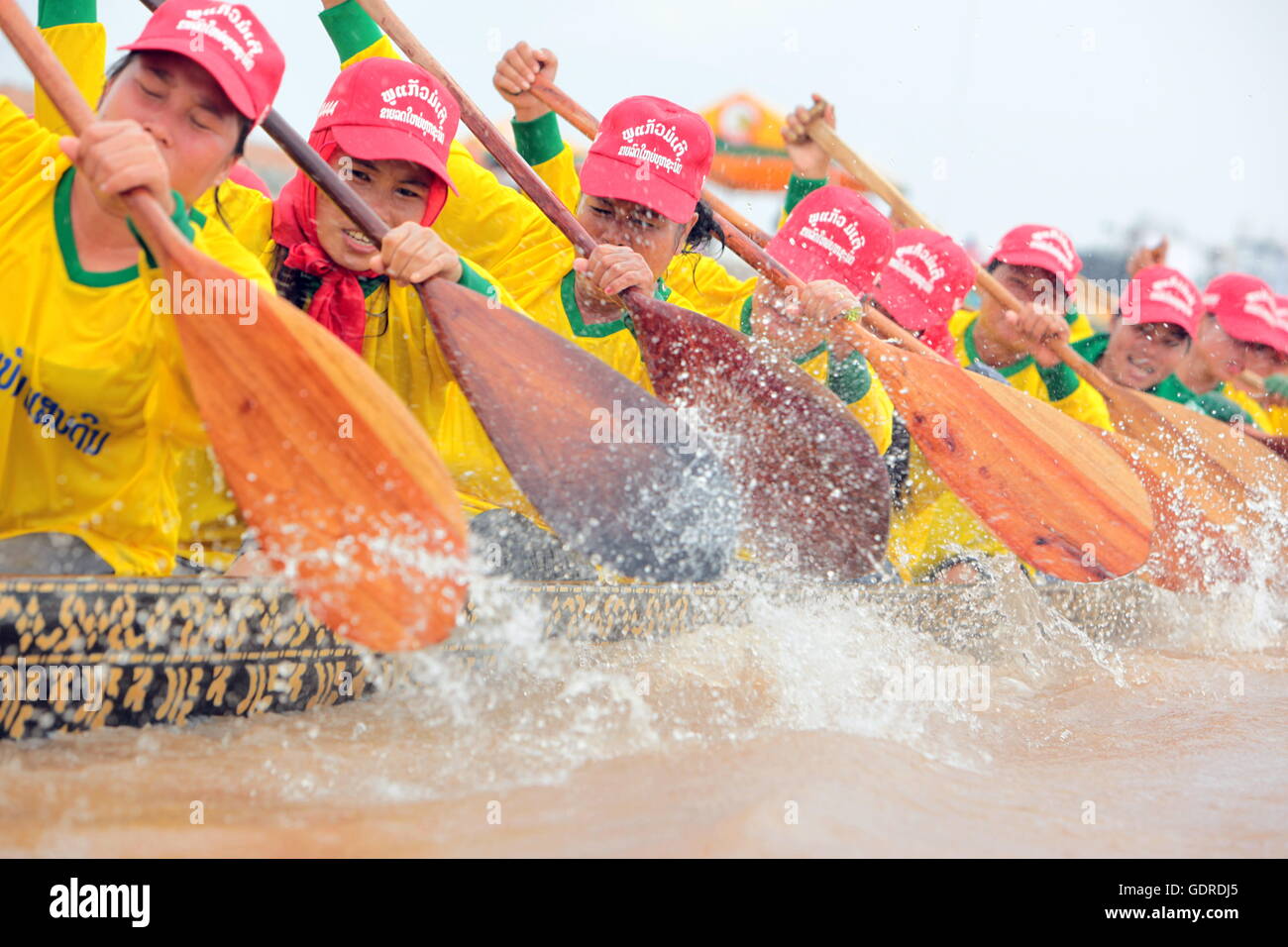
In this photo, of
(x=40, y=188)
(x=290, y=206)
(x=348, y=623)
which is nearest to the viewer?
(x=348, y=623)

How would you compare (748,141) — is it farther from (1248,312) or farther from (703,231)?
(703,231)

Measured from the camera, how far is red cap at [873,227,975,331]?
447 cm

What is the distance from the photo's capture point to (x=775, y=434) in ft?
10.1

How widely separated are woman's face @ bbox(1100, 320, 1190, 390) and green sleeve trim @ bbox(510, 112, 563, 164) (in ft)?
10.3

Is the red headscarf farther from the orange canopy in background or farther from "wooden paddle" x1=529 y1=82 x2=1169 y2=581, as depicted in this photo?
the orange canopy in background

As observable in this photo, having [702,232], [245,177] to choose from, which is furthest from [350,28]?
[702,232]

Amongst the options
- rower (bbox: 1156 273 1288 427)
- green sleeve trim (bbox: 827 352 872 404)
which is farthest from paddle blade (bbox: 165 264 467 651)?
rower (bbox: 1156 273 1288 427)

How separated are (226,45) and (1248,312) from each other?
604 centimetres

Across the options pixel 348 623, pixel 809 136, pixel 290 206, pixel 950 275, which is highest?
pixel 809 136

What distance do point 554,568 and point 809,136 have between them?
2.68 m

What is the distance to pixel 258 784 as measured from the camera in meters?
1.85

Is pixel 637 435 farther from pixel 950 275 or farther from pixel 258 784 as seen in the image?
pixel 950 275

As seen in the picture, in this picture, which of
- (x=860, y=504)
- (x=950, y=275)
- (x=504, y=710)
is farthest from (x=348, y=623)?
(x=950, y=275)

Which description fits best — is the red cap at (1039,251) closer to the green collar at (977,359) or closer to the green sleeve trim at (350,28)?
the green collar at (977,359)
